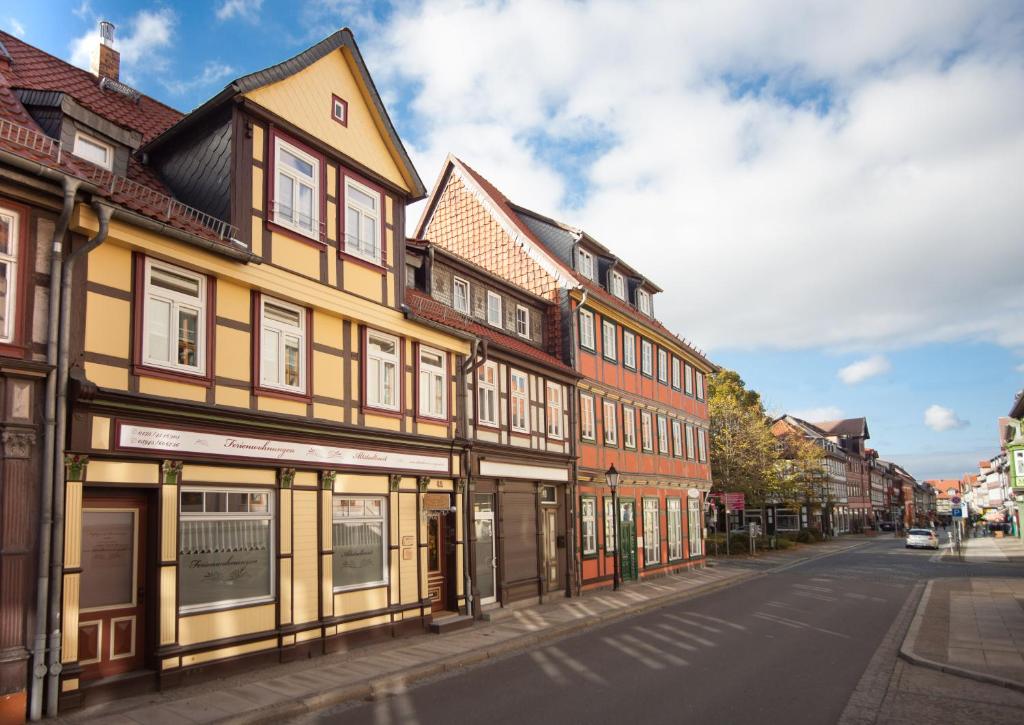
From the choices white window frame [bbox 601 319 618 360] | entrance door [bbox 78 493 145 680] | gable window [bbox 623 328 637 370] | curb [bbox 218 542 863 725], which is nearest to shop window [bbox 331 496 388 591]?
curb [bbox 218 542 863 725]

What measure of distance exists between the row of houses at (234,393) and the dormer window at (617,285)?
10.0 m

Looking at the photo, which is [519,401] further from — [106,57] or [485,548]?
[106,57]

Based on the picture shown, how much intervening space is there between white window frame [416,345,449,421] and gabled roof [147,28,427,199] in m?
3.56

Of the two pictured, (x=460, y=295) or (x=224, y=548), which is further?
(x=460, y=295)

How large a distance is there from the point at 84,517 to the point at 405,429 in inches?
272

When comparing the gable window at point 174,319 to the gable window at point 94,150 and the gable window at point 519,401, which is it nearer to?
the gable window at point 94,150

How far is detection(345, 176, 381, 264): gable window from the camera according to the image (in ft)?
51.2

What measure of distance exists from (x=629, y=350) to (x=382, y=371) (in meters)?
16.2

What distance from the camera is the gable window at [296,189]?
14.0 m

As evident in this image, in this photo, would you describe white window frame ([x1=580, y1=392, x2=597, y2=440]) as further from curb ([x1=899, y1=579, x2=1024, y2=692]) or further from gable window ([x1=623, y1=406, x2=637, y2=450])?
curb ([x1=899, y1=579, x2=1024, y2=692])

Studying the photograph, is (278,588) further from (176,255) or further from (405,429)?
(176,255)

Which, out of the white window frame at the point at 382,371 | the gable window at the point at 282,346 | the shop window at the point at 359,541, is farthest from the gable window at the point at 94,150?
the shop window at the point at 359,541

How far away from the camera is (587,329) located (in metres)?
26.8

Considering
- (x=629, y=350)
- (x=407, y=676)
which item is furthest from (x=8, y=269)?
(x=629, y=350)
